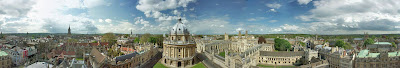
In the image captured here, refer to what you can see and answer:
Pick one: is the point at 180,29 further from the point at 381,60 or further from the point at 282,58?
the point at 381,60

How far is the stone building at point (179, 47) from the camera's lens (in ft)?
47.4

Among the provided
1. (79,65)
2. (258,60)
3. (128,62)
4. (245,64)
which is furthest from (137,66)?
(258,60)

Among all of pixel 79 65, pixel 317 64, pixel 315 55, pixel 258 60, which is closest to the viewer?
pixel 79 65

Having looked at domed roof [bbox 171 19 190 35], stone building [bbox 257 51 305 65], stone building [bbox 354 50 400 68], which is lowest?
stone building [bbox 257 51 305 65]

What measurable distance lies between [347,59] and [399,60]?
335 centimetres

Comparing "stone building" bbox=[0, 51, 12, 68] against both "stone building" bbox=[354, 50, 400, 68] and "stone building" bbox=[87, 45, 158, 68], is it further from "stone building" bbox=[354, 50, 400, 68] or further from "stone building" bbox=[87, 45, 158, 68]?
"stone building" bbox=[354, 50, 400, 68]

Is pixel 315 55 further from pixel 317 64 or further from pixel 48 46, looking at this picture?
pixel 48 46

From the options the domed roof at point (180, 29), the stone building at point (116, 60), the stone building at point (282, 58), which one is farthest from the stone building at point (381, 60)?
the stone building at point (116, 60)

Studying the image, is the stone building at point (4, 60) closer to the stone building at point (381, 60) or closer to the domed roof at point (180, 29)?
the domed roof at point (180, 29)

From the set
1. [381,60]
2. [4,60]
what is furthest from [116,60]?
[381,60]

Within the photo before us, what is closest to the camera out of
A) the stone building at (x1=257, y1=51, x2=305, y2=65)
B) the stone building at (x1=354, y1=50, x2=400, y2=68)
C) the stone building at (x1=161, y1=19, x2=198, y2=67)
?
the stone building at (x1=354, y1=50, x2=400, y2=68)

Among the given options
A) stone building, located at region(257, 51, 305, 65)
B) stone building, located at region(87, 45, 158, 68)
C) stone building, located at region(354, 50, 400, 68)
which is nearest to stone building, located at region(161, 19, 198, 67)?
stone building, located at region(87, 45, 158, 68)

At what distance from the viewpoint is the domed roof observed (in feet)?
47.8

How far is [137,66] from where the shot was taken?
50.5ft
